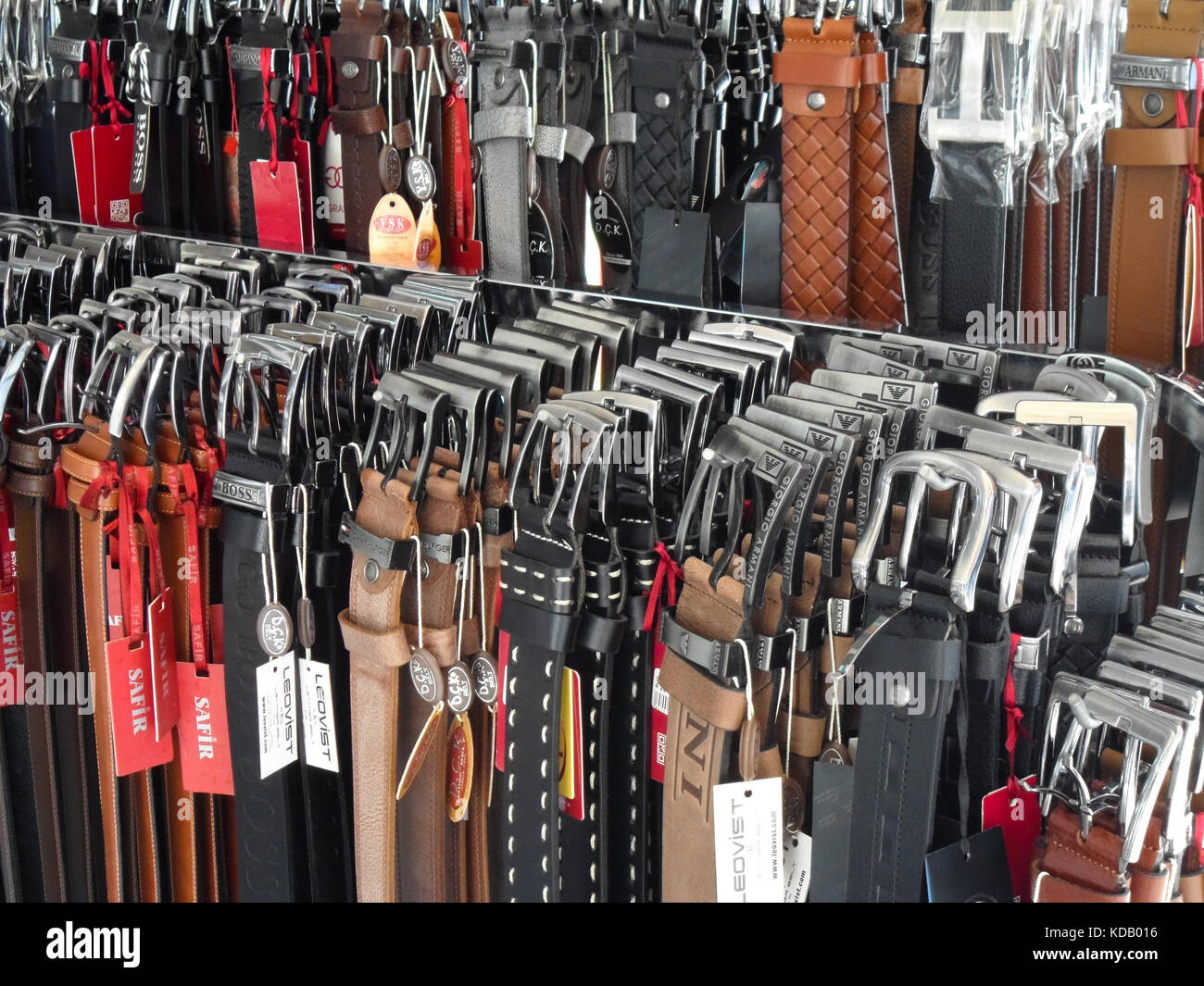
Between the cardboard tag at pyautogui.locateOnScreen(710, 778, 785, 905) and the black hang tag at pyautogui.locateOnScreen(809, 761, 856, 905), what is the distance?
5 centimetres

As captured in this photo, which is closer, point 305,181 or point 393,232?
point 393,232

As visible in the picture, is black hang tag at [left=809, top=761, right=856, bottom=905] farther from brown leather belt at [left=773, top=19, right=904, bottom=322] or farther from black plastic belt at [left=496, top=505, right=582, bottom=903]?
brown leather belt at [left=773, top=19, right=904, bottom=322]

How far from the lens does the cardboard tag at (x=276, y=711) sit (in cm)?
153

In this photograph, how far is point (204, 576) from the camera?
159 centimetres

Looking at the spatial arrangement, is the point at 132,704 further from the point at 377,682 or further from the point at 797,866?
the point at 797,866

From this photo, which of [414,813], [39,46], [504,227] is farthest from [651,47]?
[39,46]

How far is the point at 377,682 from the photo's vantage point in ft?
4.77

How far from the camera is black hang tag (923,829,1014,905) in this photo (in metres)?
1.17

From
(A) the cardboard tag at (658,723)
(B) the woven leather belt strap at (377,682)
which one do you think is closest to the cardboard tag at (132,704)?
(B) the woven leather belt strap at (377,682)

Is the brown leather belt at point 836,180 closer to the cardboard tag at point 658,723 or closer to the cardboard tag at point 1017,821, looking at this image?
the cardboard tag at point 658,723

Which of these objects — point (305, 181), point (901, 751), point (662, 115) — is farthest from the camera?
point (305, 181)

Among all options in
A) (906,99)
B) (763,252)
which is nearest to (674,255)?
(763,252)

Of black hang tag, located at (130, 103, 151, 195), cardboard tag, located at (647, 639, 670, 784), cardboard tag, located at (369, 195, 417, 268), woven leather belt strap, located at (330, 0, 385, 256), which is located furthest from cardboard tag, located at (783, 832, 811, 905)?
black hang tag, located at (130, 103, 151, 195)

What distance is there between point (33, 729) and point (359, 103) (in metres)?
1.09
